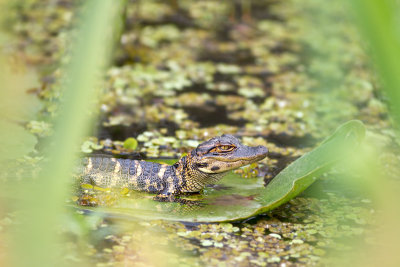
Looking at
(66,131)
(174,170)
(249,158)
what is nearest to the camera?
(66,131)

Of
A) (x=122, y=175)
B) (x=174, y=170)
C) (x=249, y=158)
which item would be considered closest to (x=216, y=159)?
(x=249, y=158)

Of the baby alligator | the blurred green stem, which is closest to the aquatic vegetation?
the baby alligator

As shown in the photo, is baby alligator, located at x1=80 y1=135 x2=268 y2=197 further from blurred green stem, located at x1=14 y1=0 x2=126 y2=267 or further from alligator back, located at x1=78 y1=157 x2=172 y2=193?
blurred green stem, located at x1=14 y1=0 x2=126 y2=267

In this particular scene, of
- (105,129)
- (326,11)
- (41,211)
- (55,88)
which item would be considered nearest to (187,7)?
(326,11)

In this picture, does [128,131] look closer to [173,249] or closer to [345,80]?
[173,249]

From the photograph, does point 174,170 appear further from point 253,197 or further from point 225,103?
point 225,103
